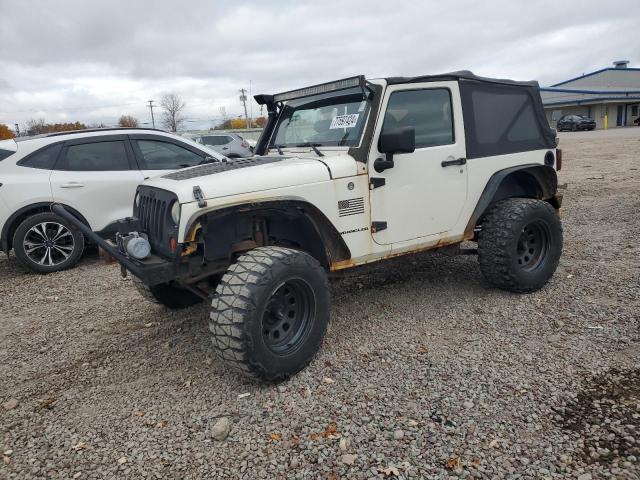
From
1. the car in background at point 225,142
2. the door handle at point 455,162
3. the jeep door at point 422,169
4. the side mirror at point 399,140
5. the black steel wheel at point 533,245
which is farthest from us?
the car in background at point 225,142

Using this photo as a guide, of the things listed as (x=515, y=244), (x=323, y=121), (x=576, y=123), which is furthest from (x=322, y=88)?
(x=576, y=123)

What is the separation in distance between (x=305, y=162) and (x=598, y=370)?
8.09ft

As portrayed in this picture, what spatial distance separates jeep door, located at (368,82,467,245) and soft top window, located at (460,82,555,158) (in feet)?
0.50

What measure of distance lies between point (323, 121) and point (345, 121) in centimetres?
29

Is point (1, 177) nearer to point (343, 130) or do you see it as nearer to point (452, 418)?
point (343, 130)

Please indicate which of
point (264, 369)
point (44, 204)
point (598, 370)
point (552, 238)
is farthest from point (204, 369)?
point (44, 204)

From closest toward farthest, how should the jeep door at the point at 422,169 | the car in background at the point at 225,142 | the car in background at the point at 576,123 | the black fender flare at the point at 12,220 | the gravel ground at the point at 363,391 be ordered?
the gravel ground at the point at 363,391 < the jeep door at the point at 422,169 < the black fender flare at the point at 12,220 < the car in background at the point at 225,142 < the car in background at the point at 576,123

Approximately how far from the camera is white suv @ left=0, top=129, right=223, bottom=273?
6125mm

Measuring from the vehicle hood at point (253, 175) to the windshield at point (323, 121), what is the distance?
271 mm

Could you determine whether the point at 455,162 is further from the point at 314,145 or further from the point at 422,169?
the point at 314,145

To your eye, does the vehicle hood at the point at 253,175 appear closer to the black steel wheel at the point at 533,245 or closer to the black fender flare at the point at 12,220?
the black steel wheel at the point at 533,245

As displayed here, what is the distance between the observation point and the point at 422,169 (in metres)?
4.05

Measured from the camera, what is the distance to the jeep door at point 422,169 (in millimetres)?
3893

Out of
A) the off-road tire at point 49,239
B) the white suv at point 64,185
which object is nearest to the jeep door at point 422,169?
the white suv at point 64,185
